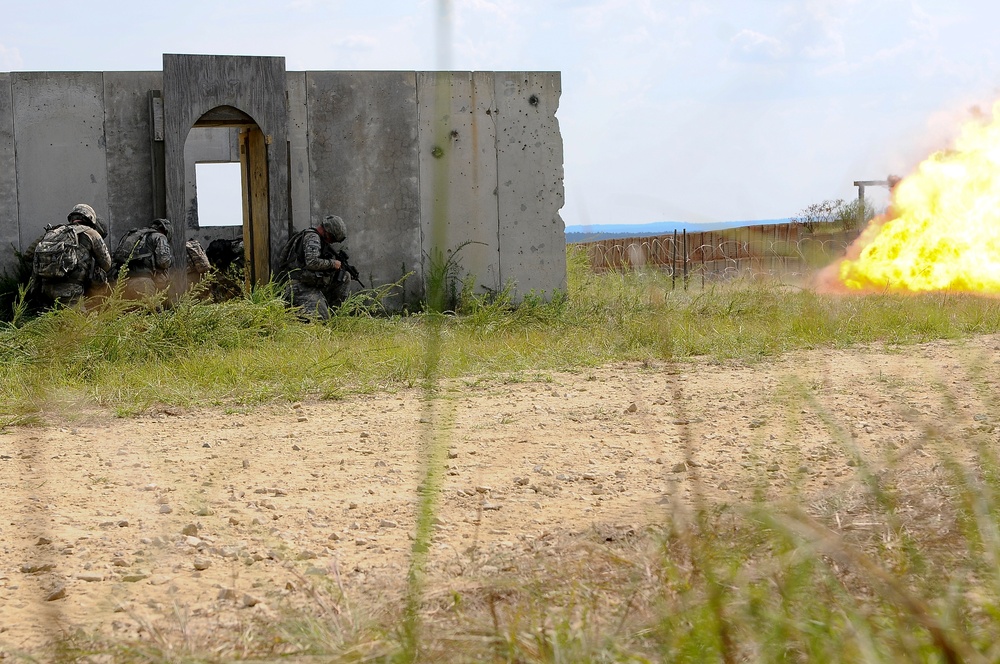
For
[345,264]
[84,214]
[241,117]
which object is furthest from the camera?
[345,264]

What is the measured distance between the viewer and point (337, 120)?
11477 millimetres

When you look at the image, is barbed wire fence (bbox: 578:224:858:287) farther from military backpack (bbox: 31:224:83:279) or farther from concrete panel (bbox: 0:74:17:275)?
concrete panel (bbox: 0:74:17:275)

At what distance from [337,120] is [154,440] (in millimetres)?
6696

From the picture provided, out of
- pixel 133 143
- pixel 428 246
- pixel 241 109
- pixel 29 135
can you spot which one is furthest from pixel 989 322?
pixel 29 135

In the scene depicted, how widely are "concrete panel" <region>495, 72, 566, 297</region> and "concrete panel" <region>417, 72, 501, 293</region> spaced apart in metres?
0.11

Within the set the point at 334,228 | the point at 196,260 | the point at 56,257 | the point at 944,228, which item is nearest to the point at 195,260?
the point at 196,260

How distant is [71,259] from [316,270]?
7.58ft

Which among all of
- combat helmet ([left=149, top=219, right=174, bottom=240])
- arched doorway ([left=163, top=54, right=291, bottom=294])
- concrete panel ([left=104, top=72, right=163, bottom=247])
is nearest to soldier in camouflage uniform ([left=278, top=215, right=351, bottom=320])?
arched doorway ([left=163, top=54, right=291, bottom=294])

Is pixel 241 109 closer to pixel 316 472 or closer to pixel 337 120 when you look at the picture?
pixel 337 120

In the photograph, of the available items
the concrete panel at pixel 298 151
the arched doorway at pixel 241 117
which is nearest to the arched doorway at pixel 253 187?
the arched doorway at pixel 241 117

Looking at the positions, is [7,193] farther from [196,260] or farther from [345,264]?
[345,264]

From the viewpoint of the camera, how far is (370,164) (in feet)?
38.0

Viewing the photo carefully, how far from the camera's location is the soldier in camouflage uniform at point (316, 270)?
10.6m

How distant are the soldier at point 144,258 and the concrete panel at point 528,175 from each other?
3.73 meters
